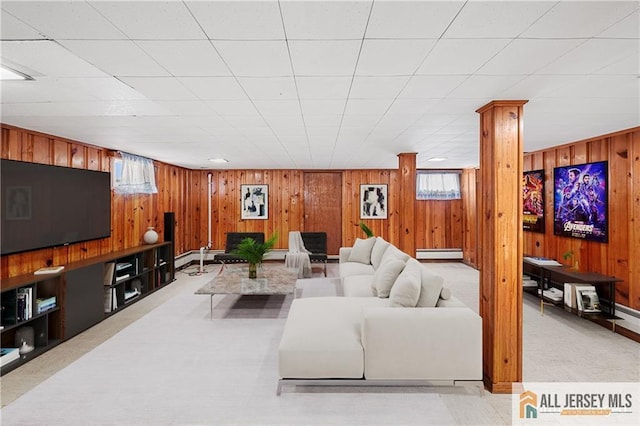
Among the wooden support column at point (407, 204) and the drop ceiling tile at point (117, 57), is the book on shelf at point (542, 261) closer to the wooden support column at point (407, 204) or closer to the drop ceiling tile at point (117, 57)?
the wooden support column at point (407, 204)

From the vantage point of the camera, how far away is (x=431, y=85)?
7.70ft

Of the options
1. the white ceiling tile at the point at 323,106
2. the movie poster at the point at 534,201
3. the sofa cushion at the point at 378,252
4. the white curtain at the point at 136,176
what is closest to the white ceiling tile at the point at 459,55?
the white ceiling tile at the point at 323,106

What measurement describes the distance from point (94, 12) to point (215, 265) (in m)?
7.16

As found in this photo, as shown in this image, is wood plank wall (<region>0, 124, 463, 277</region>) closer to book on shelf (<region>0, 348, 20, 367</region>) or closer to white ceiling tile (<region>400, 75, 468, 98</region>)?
book on shelf (<region>0, 348, 20, 367</region>)

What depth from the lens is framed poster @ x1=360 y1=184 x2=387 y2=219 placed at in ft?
28.0

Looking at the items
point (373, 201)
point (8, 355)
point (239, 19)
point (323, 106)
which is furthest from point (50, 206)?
point (373, 201)

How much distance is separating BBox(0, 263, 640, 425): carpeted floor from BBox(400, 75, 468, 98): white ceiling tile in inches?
91.2

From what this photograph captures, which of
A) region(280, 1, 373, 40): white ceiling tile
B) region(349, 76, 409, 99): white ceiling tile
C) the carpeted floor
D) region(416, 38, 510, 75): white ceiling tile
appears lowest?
the carpeted floor

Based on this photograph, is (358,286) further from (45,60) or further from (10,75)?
(10,75)

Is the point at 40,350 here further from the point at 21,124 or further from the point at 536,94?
the point at 536,94

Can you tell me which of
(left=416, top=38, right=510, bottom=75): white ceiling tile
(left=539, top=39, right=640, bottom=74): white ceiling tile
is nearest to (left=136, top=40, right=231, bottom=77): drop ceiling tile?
(left=416, top=38, right=510, bottom=75): white ceiling tile

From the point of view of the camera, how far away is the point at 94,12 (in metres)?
1.45

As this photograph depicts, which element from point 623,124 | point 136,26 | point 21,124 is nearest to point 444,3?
point 136,26

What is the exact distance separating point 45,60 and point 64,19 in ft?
1.97
